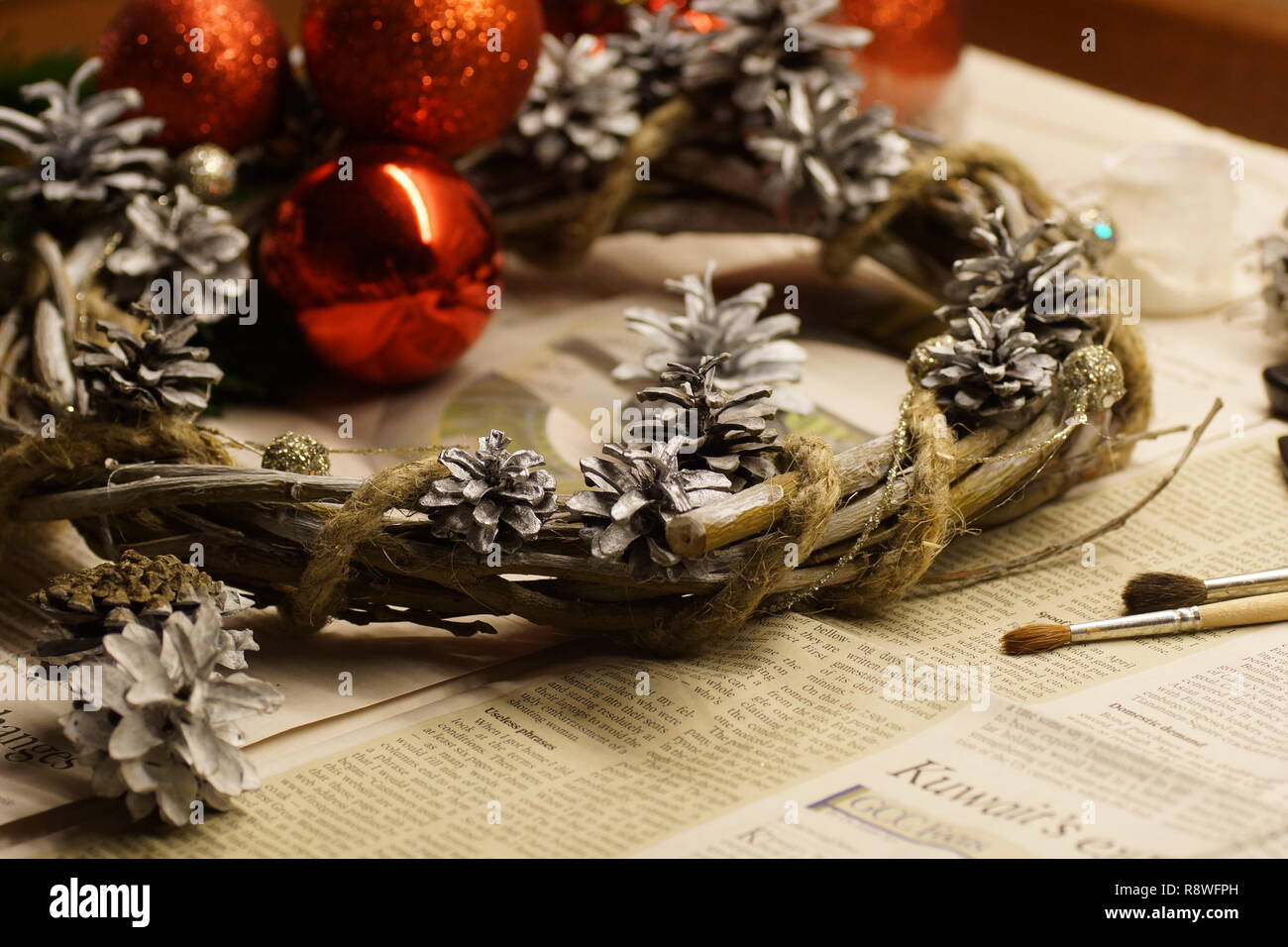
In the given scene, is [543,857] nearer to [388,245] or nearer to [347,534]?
[347,534]

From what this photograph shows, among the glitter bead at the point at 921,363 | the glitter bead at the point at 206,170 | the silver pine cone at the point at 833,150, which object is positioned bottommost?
the glitter bead at the point at 921,363

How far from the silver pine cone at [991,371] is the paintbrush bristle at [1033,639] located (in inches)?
5.1

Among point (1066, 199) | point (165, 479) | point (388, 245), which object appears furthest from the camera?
point (1066, 199)

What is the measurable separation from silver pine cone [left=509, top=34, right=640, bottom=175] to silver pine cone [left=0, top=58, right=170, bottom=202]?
0.29m

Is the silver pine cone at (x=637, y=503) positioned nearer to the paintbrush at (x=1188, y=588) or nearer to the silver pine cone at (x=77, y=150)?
the paintbrush at (x=1188, y=588)

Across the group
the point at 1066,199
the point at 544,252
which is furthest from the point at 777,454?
the point at 1066,199

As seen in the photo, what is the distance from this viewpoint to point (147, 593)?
0.65 m

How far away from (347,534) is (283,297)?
341 millimetres

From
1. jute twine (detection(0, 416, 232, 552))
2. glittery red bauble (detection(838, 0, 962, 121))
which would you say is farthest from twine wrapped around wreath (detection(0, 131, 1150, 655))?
glittery red bauble (detection(838, 0, 962, 121))

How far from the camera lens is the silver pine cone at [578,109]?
3.54ft

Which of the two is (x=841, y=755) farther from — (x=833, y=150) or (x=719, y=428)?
(x=833, y=150)

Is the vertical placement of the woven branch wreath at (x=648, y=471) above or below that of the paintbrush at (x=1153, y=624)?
above

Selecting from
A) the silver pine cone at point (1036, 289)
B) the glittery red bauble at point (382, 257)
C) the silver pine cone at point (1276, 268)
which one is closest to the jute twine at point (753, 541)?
the silver pine cone at point (1036, 289)

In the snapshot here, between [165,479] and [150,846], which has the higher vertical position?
[165,479]
